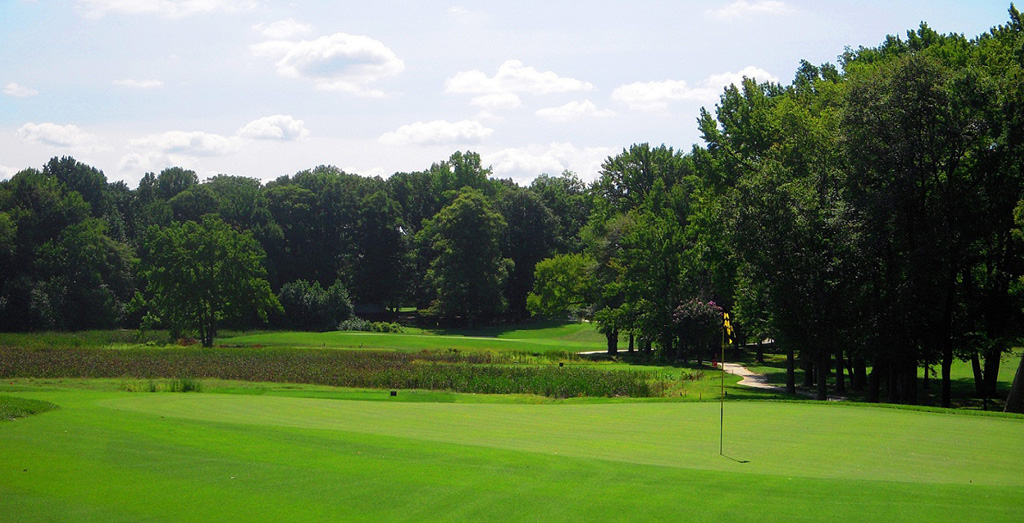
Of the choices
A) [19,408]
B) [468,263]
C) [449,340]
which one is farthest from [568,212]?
[19,408]

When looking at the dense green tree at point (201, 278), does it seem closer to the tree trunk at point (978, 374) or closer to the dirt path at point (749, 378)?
the dirt path at point (749, 378)

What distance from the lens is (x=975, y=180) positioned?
3083cm

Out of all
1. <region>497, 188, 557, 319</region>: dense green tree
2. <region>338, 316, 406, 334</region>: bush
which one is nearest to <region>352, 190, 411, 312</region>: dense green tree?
<region>497, 188, 557, 319</region>: dense green tree

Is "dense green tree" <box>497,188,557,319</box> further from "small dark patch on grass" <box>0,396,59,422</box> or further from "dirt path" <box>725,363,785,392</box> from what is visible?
"small dark patch on grass" <box>0,396,59,422</box>

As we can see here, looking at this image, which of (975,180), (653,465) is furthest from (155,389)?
(975,180)

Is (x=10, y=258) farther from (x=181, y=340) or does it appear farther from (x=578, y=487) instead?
(x=578, y=487)

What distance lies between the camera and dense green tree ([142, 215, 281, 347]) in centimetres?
6372

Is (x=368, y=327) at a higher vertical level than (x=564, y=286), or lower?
lower

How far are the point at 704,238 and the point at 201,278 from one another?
41.2 metres

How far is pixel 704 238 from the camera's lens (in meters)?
44.0

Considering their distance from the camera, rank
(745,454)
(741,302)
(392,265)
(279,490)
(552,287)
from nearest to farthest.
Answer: (279,490)
(745,454)
(741,302)
(552,287)
(392,265)

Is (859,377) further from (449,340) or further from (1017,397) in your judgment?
(449,340)

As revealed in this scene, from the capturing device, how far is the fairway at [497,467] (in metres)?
9.83

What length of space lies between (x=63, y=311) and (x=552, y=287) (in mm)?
49902
